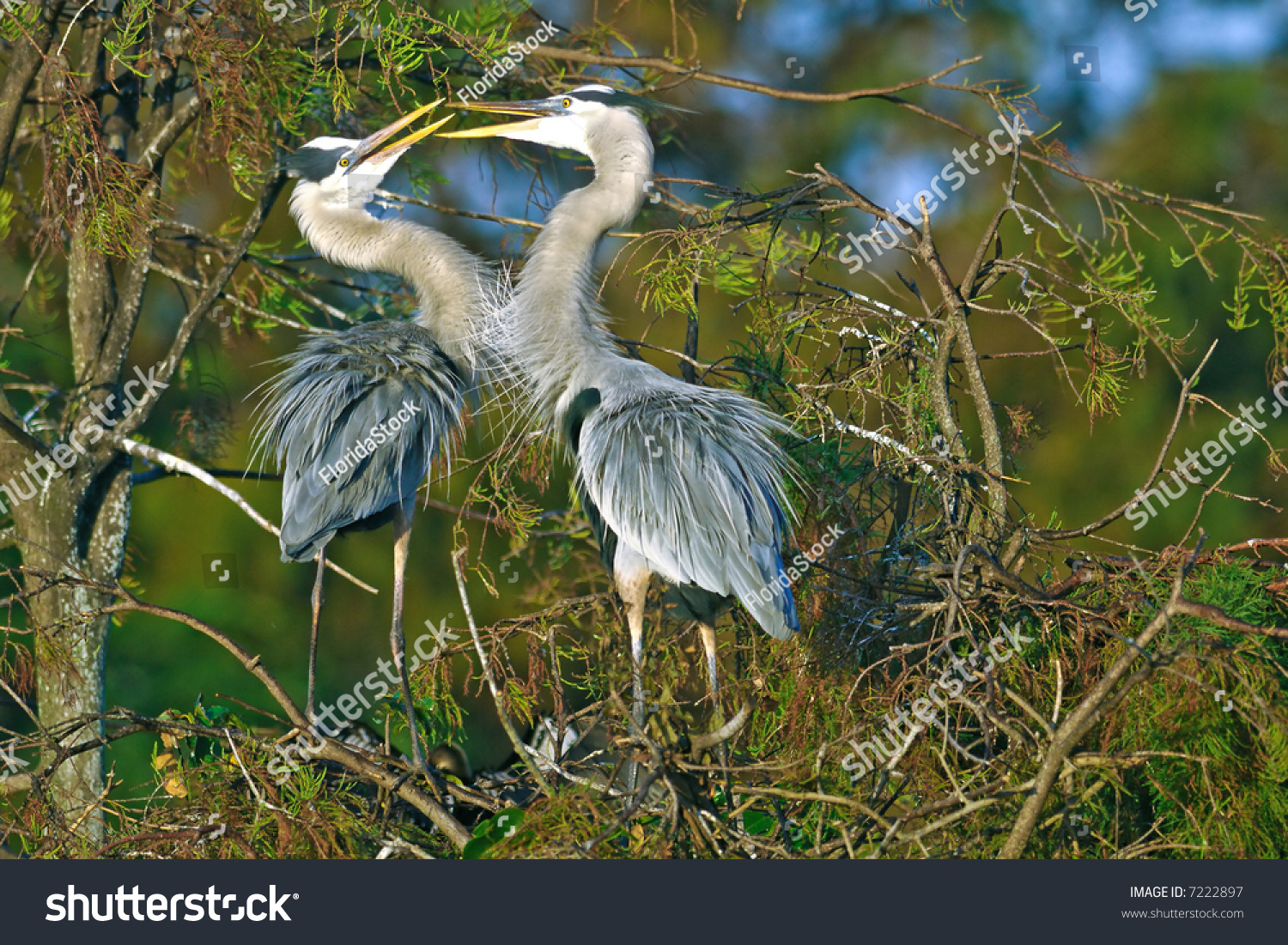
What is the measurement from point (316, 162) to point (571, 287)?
0.82 meters

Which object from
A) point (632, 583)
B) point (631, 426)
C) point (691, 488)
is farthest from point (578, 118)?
point (632, 583)

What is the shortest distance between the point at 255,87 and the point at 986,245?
142 cm

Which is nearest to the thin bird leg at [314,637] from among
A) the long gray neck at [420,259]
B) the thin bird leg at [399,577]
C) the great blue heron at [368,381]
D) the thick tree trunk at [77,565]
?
the great blue heron at [368,381]

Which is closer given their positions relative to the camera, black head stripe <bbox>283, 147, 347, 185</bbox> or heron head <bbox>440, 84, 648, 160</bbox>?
heron head <bbox>440, 84, 648, 160</bbox>

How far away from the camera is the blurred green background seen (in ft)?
13.2

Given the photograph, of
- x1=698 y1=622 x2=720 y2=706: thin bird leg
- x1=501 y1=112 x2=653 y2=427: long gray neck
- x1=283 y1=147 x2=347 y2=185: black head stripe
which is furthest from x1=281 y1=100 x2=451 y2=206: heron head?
x1=698 y1=622 x2=720 y2=706: thin bird leg

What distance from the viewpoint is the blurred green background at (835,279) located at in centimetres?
404

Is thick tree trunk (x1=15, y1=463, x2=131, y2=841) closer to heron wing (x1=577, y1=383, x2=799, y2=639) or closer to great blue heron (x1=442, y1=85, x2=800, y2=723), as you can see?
great blue heron (x1=442, y1=85, x2=800, y2=723)

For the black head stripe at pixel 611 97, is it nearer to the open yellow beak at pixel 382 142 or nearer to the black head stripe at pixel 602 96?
the black head stripe at pixel 602 96

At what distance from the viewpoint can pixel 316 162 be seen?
276cm

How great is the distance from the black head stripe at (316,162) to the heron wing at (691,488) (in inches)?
41.2

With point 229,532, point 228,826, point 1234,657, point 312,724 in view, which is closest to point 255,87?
point 312,724

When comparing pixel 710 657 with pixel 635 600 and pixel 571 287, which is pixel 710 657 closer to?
pixel 635 600

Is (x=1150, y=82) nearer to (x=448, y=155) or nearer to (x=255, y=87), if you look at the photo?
(x=448, y=155)
